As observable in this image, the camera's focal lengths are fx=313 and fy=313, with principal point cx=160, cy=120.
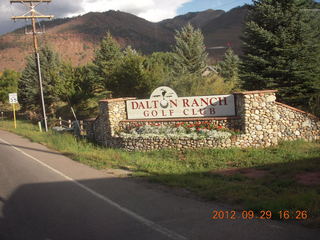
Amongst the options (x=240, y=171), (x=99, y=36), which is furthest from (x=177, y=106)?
(x=99, y=36)

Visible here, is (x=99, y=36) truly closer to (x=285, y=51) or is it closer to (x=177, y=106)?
(x=285, y=51)

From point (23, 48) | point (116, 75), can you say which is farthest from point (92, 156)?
point (23, 48)

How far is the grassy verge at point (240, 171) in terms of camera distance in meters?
6.46

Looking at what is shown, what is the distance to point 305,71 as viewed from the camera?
15.2 m

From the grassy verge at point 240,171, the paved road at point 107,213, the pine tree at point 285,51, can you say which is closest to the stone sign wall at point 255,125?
the grassy verge at point 240,171

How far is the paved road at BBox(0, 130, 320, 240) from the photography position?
17.1 feet

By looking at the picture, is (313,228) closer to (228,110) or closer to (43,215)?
(43,215)

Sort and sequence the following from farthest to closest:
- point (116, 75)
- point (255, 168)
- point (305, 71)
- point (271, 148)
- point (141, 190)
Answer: point (116, 75)
point (305, 71)
point (271, 148)
point (255, 168)
point (141, 190)

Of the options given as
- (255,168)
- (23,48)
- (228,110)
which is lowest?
(255,168)

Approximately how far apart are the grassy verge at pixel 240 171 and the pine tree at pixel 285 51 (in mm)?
4306

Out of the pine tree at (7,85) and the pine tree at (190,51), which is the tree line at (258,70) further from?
the pine tree at (7,85)

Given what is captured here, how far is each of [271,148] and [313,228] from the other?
7595 mm

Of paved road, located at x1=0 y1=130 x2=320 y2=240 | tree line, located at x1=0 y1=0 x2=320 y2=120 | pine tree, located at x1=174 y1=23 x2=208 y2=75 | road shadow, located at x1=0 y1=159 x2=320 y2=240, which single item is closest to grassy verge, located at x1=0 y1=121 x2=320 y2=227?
road shadow, located at x1=0 y1=159 x2=320 y2=240

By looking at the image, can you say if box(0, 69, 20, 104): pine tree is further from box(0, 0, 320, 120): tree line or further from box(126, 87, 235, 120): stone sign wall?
box(126, 87, 235, 120): stone sign wall
